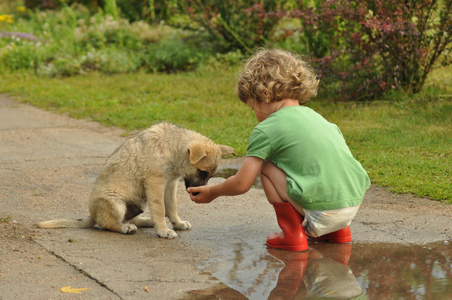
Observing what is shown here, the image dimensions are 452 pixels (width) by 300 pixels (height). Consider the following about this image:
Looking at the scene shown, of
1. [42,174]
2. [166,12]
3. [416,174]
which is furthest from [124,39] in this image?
[416,174]

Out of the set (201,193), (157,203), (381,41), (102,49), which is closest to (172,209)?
(157,203)

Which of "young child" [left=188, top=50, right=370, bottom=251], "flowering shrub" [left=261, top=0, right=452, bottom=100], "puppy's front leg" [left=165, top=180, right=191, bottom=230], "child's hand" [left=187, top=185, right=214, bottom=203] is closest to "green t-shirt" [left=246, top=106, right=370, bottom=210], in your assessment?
"young child" [left=188, top=50, right=370, bottom=251]

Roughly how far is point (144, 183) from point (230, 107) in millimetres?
5939

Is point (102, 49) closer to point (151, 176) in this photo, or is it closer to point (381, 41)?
point (381, 41)

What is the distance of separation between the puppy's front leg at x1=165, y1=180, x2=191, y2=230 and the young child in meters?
0.63

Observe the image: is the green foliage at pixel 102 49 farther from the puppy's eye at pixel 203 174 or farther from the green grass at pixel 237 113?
the puppy's eye at pixel 203 174

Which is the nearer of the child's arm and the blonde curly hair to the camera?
the child's arm

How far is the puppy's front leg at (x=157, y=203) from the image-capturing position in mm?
4984

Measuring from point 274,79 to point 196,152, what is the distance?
2.96 feet

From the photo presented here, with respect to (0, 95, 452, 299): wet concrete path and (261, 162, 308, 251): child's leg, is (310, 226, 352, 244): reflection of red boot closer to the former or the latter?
(0, 95, 452, 299): wet concrete path

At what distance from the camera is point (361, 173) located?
4523mm

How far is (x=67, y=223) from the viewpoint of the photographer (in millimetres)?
5070

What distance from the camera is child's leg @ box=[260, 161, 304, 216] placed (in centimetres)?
→ 450

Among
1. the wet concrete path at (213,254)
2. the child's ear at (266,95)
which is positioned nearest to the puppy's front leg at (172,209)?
the wet concrete path at (213,254)
